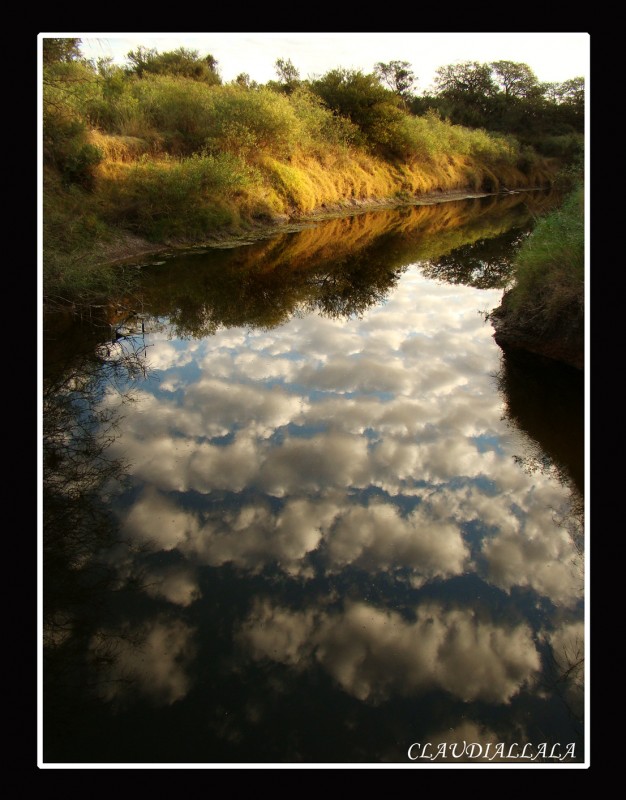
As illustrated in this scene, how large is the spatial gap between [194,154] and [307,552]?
56.1 ft

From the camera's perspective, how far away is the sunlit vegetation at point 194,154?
1380cm

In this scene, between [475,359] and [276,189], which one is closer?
[475,359]

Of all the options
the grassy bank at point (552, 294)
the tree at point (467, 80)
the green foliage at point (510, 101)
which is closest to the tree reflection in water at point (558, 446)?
the grassy bank at point (552, 294)

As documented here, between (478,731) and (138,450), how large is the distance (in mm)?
4500

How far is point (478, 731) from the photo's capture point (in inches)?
134

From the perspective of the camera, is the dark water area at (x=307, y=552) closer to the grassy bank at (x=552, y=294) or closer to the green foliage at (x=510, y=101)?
the grassy bank at (x=552, y=294)

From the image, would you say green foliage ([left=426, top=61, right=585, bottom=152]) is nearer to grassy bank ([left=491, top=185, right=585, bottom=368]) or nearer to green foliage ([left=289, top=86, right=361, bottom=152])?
green foliage ([left=289, top=86, right=361, bottom=152])

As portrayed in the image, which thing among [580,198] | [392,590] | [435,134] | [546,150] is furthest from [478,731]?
[546,150]

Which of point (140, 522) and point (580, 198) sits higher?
point (580, 198)

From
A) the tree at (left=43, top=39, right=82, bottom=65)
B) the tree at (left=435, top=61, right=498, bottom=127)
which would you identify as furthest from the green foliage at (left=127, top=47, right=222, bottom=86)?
the tree at (left=435, top=61, right=498, bottom=127)

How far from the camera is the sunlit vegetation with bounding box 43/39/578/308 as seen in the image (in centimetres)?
1380

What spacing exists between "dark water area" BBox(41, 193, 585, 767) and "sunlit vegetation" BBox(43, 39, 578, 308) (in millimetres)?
4261

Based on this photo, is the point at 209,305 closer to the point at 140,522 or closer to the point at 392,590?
the point at 140,522

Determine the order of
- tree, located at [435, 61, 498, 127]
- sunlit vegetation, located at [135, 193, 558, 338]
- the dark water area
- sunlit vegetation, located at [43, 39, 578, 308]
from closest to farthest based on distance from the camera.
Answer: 1. the dark water area
2. sunlit vegetation, located at [135, 193, 558, 338]
3. sunlit vegetation, located at [43, 39, 578, 308]
4. tree, located at [435, 61, 498, 127]
